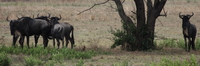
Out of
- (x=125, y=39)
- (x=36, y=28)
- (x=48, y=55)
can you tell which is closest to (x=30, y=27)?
(x=36, y=28)

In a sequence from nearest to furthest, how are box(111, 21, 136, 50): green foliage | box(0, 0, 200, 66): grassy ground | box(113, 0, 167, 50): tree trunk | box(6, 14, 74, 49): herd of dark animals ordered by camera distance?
1. box(0, 0, 200, 66): grassy ground
2. box(111, 21, 136, 50): green foliage
3. box(6, 14, 74, 49): herd of dark animals
4. box(113, 0, 167, 50): tree trunk

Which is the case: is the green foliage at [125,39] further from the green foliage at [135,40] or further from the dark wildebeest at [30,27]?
the dark wildebeest at [30,27]

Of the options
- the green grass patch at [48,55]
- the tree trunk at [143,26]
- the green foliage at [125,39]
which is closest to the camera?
the green grass patch at [48,55]

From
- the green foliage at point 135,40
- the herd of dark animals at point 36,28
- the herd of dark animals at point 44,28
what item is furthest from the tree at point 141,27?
the herd of dark animals at point 36,28

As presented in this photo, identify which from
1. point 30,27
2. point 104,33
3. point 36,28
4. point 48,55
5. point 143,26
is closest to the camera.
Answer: point 48,55

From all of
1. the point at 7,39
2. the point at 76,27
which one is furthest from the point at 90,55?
the point at 76,27

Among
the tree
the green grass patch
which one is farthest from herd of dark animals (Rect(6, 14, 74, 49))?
the tree

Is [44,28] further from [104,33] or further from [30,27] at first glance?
[104,33]

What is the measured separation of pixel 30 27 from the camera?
16875 mm

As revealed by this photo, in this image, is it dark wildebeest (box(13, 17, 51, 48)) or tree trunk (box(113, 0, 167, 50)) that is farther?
tree trunk (box(113, 0, 167, 50))

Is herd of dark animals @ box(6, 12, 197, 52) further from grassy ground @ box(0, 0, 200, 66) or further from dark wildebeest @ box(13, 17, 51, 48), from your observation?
grassy ground @ box(0, 0, 200, 66)

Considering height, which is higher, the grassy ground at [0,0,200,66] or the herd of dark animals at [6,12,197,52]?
the herd of dark animals at [6,12,197,52]

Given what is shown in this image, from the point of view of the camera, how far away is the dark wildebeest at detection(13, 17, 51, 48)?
16547 millimetres

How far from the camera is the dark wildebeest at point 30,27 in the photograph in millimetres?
16547
